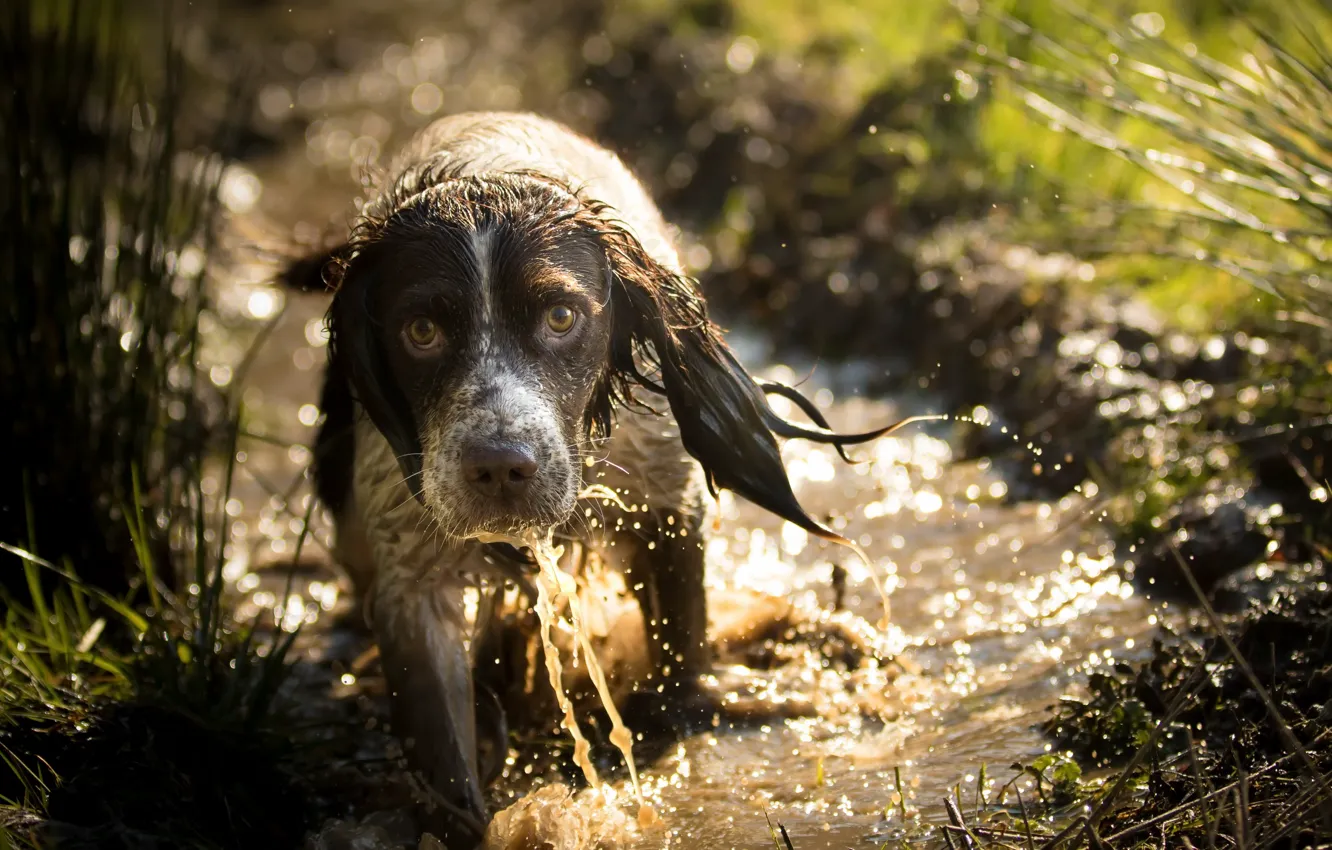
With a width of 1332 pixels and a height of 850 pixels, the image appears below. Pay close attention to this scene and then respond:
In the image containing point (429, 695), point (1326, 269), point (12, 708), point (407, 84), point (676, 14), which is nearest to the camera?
point (12, 708)

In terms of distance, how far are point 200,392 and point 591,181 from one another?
2.63 metres

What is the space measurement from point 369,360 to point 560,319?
1.30 ft

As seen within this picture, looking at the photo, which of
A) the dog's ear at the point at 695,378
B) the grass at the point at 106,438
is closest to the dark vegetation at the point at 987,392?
the grass at the point at 106,438

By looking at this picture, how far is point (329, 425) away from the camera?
3662mm

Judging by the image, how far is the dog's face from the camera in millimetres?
2773

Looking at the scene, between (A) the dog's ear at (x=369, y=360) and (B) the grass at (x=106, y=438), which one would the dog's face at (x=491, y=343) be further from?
(B) the grass at (x=106, y=438)

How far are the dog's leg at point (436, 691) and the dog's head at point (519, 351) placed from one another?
0.32m

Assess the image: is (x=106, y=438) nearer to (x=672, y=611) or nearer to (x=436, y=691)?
(x=436, y=691)

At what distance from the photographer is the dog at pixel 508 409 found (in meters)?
2.85

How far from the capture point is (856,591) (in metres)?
4.11

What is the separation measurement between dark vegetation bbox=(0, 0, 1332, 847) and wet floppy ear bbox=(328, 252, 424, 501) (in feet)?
1.58

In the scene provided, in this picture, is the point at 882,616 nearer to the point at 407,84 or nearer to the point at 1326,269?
the point at 1326,269

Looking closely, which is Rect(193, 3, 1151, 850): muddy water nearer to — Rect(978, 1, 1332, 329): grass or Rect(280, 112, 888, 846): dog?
Rect(280, 112, 888, 846): dog

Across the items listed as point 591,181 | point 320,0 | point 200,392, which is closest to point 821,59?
point 200,392
